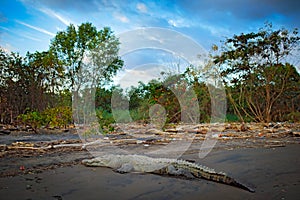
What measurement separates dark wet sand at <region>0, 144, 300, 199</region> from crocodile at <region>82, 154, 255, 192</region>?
11 cm

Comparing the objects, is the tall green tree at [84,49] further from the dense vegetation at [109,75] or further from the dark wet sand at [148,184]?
the dark wet sand at [148,184]

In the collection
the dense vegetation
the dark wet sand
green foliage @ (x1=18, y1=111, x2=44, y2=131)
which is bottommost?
the dark wet sand

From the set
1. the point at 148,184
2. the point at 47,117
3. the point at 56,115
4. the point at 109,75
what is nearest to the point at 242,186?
the point at 148,184

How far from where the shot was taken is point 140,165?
12.3 ft

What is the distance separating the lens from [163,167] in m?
3.63

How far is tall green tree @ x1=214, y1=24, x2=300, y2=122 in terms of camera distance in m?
12.6

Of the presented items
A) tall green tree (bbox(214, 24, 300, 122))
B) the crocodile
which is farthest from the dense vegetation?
the crocodile

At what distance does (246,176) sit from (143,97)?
11.5m

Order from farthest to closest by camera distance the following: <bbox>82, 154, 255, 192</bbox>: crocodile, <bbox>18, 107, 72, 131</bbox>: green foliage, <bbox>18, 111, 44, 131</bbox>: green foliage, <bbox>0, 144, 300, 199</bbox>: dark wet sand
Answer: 1. <bbox>18, 107, 72, 131</bbox>: green foliage
2. <bbox>18, 111, 44, 131</bbox>: green foliage
3. <bbox>82, 154, 255, 192</bbox>: crocodile
4. <bbox>0, 144, 300, 199</bbox>: dark wet sand

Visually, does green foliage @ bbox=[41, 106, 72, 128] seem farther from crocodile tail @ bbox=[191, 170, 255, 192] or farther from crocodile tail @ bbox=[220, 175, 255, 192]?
crocodile tail @ bbox=[220, 175, 255, 192]

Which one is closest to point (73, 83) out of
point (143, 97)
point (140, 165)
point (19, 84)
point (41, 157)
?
point (19, 84)

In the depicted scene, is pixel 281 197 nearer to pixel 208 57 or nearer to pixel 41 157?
pixel 41 157

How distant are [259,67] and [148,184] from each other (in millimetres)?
11756

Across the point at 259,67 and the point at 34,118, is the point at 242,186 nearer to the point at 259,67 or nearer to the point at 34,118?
the point at 34,118
